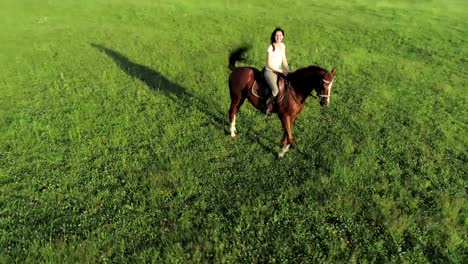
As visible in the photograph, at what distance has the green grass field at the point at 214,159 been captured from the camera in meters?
7.55

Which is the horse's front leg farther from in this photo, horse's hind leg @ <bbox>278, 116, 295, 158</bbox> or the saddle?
the saddle

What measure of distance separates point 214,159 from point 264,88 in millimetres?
2614

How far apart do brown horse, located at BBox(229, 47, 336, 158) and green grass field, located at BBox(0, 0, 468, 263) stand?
3.64 ft

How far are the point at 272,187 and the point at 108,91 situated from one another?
8.86 meters

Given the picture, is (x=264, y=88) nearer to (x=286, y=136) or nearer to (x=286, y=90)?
(x=286, y=90)

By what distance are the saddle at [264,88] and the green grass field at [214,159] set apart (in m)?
1.68

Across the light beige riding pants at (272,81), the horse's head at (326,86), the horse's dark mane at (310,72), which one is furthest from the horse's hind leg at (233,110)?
the horse's head at (326,86)

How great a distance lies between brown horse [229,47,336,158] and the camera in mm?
8984

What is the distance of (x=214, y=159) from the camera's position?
10.6 m

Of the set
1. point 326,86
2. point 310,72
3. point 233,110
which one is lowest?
point 233,110

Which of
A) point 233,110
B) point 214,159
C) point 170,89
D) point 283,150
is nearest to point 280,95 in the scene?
point 283,150

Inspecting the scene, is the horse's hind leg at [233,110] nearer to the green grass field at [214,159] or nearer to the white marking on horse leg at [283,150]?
the green grass field at [214,159]

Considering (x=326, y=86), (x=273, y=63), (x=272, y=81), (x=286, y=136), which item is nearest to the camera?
(x=326, y=86)

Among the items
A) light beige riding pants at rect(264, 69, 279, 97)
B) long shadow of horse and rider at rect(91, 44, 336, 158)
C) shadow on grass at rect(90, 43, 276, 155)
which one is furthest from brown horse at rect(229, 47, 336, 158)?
shadow on grass at rect(90, 43, 276, 155)
